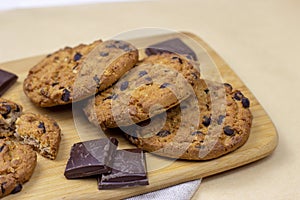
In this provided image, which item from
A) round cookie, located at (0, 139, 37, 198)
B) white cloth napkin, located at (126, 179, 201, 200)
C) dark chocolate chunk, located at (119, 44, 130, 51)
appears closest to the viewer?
round cookie, located at (0, 139, 37, 198)

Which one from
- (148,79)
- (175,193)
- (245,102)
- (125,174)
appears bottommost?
(175,193)

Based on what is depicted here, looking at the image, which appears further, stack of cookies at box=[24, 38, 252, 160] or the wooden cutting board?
stack of cookies at box=[24, 38, 252, 160]

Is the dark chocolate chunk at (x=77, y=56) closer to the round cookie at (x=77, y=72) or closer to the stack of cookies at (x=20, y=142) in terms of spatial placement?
the round cookie at (x=77, y=72)

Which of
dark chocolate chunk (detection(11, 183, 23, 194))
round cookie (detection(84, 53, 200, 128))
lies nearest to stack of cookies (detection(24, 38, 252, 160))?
A: round cookie (detection(84, 53, 200, 128))

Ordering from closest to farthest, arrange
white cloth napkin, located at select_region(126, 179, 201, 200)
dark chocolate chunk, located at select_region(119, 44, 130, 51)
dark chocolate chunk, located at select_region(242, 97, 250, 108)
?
white cloth napkin, located at select_region(126, 179, 201, 200), dark chocolate chunk, located at select_region(242, 97, 250, 108), dark chocolate chunk, located at select_region(119, 44, 130, 51)

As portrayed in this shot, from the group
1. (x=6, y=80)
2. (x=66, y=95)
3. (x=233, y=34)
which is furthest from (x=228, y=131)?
(x=233, y=34)

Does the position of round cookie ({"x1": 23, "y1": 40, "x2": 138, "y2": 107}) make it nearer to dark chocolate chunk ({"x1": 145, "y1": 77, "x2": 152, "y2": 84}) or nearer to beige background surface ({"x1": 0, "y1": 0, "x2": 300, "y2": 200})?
dark chocolate chunk ({"x1": 145, "y1": 77, "x2": 152, "y2": 84})

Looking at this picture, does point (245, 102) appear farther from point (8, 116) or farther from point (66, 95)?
point (8, 116)
